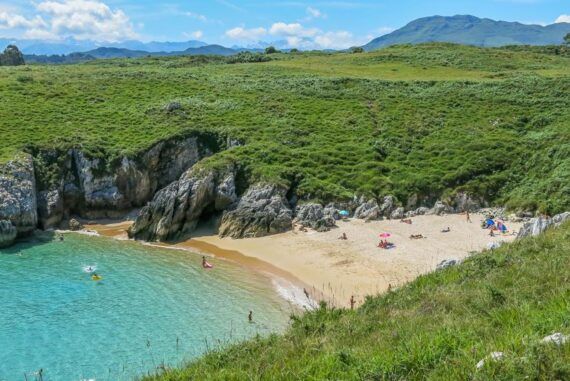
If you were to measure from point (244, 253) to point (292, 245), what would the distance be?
3789 mm

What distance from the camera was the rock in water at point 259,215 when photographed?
41.7m

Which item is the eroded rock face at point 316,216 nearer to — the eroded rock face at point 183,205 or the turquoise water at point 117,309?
the eroded rock face at point 183,205

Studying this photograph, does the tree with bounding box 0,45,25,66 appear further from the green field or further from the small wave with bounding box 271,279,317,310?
the small wave with bounding box 271,279,317,310

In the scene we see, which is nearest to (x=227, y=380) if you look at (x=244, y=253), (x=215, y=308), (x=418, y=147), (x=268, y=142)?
(x=215, y=308)

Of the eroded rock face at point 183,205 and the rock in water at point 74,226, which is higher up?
the eroded rock face at point 183,205

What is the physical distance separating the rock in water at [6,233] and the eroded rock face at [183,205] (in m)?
9.08

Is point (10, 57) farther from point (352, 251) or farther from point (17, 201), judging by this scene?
point (352, 251)

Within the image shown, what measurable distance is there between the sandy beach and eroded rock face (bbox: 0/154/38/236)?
235 inches

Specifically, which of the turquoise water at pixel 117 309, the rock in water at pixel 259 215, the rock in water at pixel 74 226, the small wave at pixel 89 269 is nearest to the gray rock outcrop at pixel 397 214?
the rock in water at pixel 259 215

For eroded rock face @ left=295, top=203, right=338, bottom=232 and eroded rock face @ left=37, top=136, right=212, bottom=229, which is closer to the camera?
eroded rock face @ left=295, top=203, right=338, bottom=232

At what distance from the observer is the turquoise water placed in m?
22.6

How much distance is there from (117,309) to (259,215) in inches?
637

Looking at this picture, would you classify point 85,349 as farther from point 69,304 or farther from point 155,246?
point 155,246

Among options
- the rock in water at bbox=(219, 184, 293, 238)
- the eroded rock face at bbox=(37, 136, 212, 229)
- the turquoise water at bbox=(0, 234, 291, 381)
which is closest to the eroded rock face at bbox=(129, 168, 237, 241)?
the rock in water at bbox=(219, 184, 293, 238)
